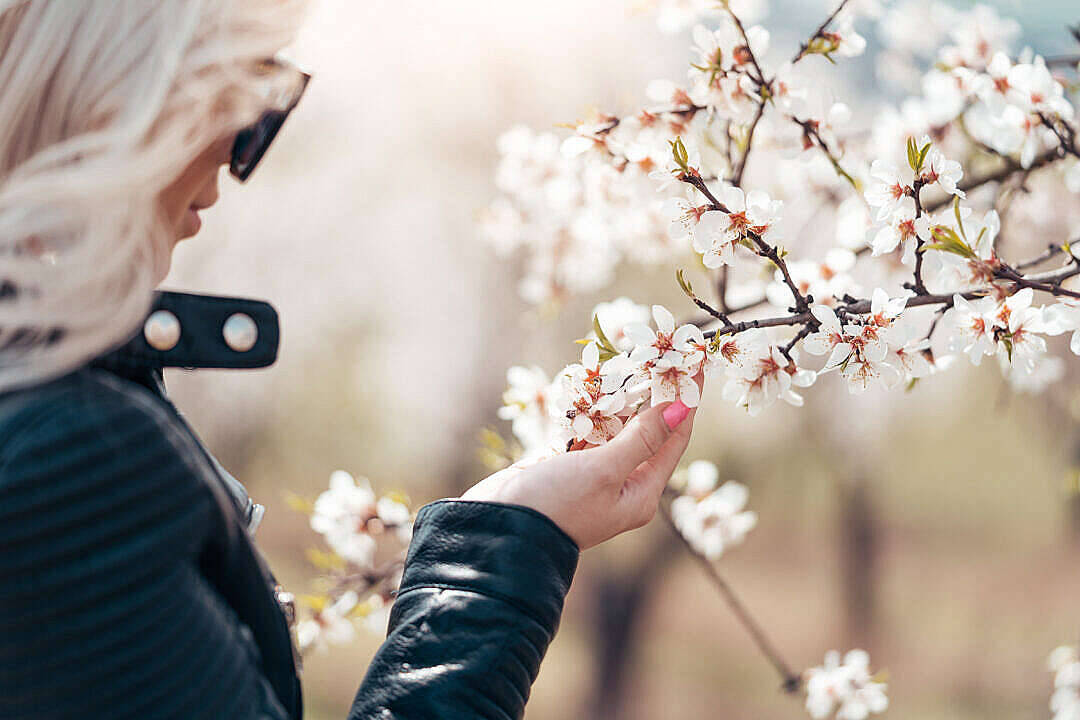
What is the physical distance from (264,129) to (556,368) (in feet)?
5.61

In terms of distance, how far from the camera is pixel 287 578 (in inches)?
89.3

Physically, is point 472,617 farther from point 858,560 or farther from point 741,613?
point 858,560

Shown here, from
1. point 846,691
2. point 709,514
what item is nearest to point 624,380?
point 709,514

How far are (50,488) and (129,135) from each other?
0.54ft

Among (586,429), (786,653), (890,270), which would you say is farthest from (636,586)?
(586,429)

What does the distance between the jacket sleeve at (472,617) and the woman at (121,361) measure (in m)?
0.02

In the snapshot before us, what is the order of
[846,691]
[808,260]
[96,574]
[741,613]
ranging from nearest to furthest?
[96,574] < [808,260] < [741,613] < [846,691]

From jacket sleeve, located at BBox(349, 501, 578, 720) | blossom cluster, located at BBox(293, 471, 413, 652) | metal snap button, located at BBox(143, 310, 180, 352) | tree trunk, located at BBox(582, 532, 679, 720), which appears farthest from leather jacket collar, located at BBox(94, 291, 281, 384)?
tree trunk, located at BBox(582, 532, 679, 720)

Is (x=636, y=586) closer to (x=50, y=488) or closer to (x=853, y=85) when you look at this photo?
(x=853, y=85)

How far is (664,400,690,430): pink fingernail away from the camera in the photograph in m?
0.62

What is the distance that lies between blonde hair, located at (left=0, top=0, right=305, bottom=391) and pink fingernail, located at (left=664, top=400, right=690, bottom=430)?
363mm

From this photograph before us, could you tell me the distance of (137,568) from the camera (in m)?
0.38

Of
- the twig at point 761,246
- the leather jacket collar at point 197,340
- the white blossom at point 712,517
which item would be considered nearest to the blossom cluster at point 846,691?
the white blossom at point 712,517

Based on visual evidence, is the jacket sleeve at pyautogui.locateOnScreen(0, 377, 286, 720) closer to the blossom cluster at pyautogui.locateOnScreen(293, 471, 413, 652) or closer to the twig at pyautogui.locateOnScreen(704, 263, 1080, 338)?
the twig at pyautogui.locateOnScreen(704, 263, 1080, 338)
